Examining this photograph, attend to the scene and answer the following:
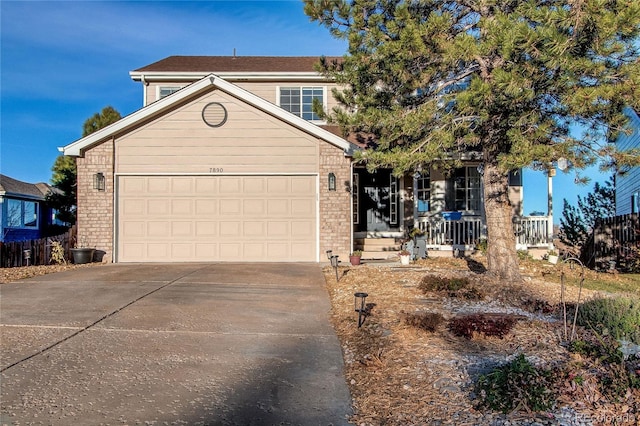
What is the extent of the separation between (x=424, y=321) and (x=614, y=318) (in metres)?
2.18

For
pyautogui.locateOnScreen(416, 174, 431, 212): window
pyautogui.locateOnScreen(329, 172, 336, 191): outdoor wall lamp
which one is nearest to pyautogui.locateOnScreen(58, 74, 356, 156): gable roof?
pyautogui.locateOnScreen(329, 172, 336, 191): outdoor wall lamp

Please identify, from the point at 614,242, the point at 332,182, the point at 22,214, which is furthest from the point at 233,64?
the point at 22,214

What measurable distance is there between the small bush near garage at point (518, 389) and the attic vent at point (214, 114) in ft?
33.3

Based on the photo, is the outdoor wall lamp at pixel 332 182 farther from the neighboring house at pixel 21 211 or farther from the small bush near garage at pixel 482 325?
the neighboring house at pixel 21 211

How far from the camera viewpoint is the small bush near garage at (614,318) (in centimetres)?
452

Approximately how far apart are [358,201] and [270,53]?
7.90 m

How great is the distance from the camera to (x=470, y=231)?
1299 cm

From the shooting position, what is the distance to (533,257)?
12594 mm

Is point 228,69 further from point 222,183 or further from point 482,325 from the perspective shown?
point 482,325

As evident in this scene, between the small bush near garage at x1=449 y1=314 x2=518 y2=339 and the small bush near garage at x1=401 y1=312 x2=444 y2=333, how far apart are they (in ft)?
0.59

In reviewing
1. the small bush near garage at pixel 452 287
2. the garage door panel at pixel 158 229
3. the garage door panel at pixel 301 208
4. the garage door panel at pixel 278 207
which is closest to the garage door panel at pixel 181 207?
the garage door panel at pixel 158 229

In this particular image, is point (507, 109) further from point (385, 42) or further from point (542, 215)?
point (542, 215)

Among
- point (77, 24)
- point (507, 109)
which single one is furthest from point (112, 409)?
point (77, 24)

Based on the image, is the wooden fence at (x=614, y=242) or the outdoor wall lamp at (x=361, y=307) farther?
the wooden fence at (x=614, y=242)
